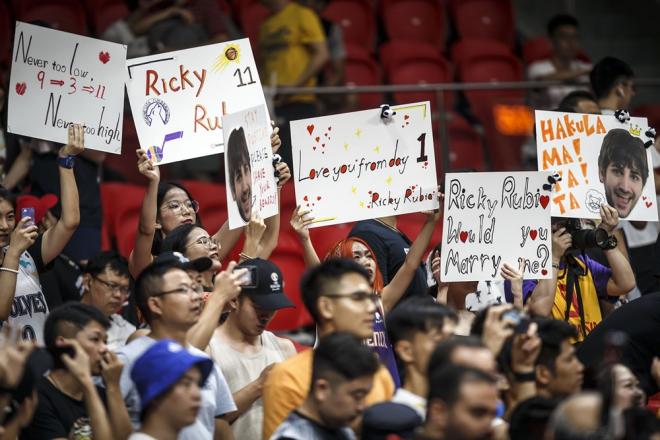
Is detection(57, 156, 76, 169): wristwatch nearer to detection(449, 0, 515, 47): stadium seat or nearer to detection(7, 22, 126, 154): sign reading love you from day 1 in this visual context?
detection(7, 22, 126, 154): sign reading love you from day 1

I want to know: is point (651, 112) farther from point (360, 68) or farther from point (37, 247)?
point (37, 247)

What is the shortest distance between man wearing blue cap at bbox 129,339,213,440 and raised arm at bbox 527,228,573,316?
2351 mm

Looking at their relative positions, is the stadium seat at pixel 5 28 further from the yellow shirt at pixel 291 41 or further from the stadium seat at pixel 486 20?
the stadium seat at pixel 486 20

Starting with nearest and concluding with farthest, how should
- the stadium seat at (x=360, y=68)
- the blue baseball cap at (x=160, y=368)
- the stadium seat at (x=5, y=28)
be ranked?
the blue baseball cap at (x=160, y=368), the stadium seat at (x=5, y=28), the stadium seat at (x=360, y=68)

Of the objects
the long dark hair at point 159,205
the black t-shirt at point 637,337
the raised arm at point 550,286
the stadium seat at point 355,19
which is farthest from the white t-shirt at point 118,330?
the stadium seat at point 355,19

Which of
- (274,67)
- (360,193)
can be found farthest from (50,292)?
(274,67)

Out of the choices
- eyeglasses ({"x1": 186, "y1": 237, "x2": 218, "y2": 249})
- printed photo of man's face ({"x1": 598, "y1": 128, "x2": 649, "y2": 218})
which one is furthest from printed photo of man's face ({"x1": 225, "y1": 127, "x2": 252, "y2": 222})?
printed photo of man's face ({"x1": 598, "y1": 128, "x2": 649, "y2": 218})

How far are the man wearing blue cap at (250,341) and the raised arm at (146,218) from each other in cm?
69

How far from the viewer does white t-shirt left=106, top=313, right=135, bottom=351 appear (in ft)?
24.7

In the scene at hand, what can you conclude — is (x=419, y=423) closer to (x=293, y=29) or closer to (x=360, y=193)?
(x=360, y=193)

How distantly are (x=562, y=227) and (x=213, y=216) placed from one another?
3.19 m

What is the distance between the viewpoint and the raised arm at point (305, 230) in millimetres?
6984

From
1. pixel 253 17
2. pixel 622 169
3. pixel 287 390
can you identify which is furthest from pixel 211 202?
pixel 287 390

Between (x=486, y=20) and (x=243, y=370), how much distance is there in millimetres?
7359
